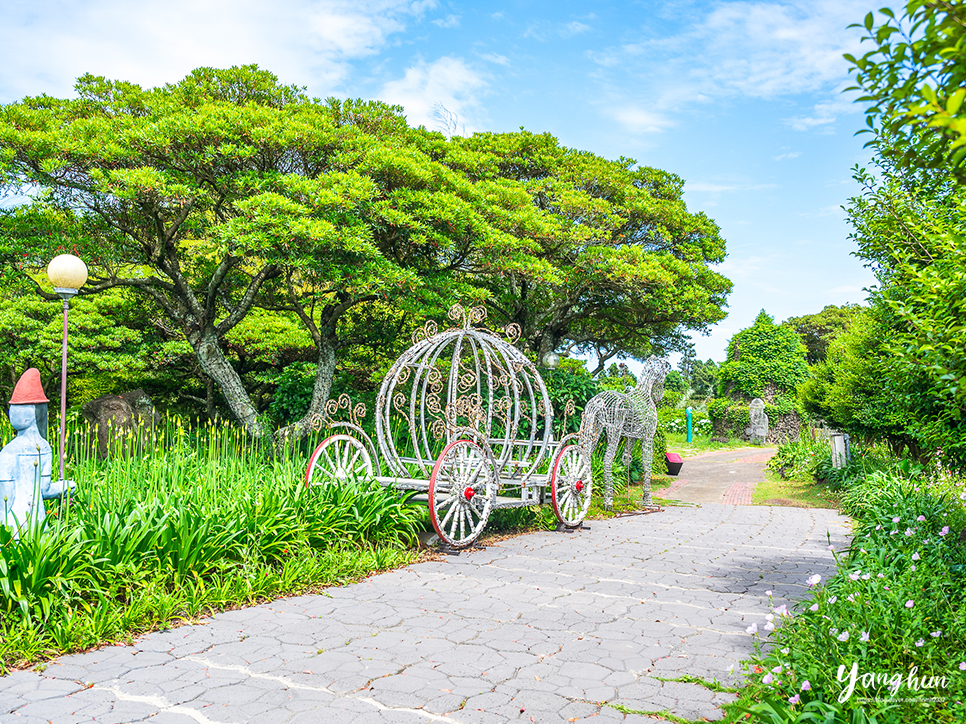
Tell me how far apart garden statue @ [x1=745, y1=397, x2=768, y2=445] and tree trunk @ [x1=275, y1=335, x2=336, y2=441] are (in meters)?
18.9

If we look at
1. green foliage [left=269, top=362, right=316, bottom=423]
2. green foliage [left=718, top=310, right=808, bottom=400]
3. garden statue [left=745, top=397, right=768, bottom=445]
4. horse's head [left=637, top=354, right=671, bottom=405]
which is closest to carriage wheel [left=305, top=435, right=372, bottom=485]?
green foliage [left=269, top=362, right=316, bottom=423]

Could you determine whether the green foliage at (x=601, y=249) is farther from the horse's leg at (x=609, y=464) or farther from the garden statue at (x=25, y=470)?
the garden statue at (x=25, y=470)

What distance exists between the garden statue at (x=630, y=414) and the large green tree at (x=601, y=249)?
2383 mm

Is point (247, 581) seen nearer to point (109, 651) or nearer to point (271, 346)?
point (109, 651)

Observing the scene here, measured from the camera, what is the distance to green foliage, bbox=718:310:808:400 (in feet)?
83.9

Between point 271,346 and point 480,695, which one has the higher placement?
point 271,346

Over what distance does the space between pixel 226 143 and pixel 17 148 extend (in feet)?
8.65

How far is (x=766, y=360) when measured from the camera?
25.8 metres

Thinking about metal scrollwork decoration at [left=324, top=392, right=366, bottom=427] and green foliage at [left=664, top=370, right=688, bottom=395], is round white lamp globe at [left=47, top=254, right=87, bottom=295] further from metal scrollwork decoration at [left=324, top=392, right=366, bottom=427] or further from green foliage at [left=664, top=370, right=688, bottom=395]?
green foliage at [left=664, top=370, right=688, bottom=395]

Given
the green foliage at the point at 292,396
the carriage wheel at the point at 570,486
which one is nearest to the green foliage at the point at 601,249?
the green foliage at the point at 292,396

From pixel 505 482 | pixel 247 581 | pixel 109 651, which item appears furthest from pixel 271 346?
pixel 109 651

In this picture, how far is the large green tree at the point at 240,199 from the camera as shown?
343 inches

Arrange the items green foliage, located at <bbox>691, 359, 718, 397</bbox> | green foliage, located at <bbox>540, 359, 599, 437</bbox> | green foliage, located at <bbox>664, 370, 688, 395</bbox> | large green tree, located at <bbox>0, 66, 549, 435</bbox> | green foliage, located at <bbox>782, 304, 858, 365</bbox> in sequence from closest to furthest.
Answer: large green tree, located at <bbox>0, 66, 549, 435</bbox>
green foliage, located at <bbox>540, 359, 599, 437</bbox>
green foliage, located at <bbox>664, 370, 688, 395</bbox>
green foliage, located at <bbox>691, 359, 718, 397</bbox>
green foliage, located at <bbox>782, 304, 858, 365</bbox>

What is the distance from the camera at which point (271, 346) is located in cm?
1186
